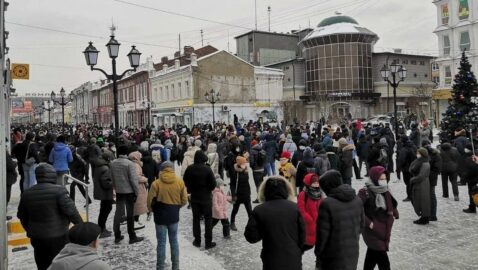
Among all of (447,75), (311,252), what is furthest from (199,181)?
(447,75)

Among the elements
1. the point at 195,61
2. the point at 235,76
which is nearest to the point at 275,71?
the point at 235,76

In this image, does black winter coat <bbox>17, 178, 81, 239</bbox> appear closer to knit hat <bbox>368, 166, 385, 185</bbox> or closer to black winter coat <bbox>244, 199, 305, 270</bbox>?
black winter coat <bbox>244, 199, 305, 270</bbox>

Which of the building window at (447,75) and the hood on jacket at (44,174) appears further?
the building window at (447,75)

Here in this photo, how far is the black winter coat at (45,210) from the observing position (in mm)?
5105

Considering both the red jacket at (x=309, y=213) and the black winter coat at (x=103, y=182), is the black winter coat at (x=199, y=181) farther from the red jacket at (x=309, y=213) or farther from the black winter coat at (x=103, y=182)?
the red jacket at (x=309, y=213)

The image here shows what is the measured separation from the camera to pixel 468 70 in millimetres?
21094

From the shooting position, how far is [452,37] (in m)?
41.1

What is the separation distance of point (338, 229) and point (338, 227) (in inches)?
0.9

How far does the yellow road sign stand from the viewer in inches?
556

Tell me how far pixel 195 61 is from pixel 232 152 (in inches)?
1345

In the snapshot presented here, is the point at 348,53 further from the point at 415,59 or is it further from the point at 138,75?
the point at 138,75

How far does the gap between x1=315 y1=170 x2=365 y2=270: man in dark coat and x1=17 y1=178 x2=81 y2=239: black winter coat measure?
2.91m

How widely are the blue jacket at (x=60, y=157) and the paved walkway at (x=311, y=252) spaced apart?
2480 mm

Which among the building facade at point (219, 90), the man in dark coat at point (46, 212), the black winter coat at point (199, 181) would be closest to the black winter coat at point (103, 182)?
the black winter coat at point (199, 181)
